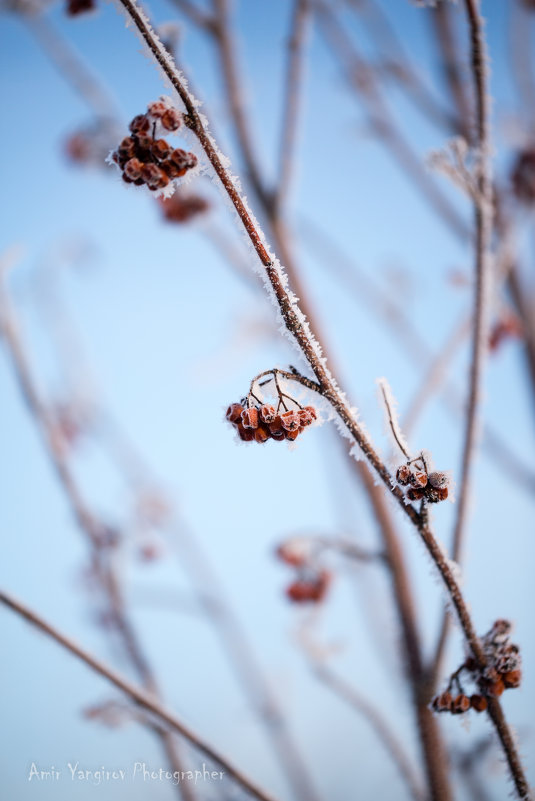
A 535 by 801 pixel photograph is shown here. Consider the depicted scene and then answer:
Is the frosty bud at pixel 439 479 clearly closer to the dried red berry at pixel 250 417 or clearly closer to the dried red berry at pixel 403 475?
the dried red berry at pixel 403 475

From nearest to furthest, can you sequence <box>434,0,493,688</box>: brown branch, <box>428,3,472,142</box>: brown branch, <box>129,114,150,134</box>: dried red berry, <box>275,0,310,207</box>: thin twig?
<box>129,114,150,134</box>: dried red berry
<box>434,0,493,688</box>: brown branch
<box>275,0,310,207</box>: thin twig
<box>428,3,472,142</box>: brown branch

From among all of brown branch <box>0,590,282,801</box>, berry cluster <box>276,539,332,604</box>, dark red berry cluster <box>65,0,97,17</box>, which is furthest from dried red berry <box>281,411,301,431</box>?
dark red berry cluster <box>65,0,97,17</box>

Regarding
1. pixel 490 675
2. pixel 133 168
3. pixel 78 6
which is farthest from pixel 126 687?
pixel 78 6

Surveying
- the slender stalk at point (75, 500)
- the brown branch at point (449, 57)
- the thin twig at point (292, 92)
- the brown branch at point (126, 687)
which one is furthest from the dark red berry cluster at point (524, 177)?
the brown branch at point (126, 687)

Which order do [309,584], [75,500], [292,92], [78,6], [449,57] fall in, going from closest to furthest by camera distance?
[78,6] → [292,92] → [75,500] → [309,584] → [449,57]

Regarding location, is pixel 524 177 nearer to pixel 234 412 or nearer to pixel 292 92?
pixel 292 92

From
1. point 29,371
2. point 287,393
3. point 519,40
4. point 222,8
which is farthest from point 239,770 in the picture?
point 519,40

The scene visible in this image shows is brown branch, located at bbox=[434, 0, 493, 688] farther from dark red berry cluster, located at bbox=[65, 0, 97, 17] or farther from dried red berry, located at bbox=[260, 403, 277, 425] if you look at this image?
dark red berry cluster, located at bbox=[65, 0, 97, 17]
